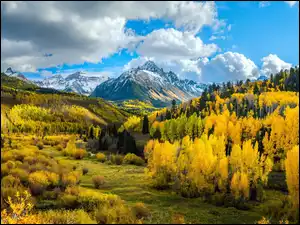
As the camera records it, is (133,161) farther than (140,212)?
Yes

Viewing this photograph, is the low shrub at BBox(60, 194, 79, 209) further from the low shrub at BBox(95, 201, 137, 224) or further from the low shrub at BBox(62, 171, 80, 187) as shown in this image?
the low shrub at BBox(62, 171, 80, 187)

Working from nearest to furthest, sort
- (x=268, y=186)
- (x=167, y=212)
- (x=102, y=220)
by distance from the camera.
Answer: (x=102, y=220), (x=167, y=212), (x=268, y=186)

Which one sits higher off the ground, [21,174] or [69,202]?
[21,174]

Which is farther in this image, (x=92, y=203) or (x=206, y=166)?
(x=206, y=166)

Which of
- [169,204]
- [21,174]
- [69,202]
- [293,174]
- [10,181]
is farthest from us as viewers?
[21,174]

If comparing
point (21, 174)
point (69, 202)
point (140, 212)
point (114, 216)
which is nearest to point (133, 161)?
point (21, 174)

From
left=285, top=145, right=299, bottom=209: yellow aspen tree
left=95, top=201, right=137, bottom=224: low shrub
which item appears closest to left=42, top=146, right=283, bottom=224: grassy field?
left=95, top=201, right=137, bottom=224: low shrub

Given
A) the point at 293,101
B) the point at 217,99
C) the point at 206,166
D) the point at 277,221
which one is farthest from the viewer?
the point at 217,99

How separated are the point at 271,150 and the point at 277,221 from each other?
60.6m

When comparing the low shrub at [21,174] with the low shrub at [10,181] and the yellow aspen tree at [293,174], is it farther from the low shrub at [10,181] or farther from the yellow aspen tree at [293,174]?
the yellow aspen tree at [293,174]

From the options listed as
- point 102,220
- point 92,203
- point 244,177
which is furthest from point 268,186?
point 102,220

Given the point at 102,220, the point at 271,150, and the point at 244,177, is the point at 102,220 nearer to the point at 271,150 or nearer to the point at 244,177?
the point at 244,177

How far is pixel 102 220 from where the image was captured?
3259cm

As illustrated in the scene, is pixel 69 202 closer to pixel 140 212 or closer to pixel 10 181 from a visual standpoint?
pixel 140 212
